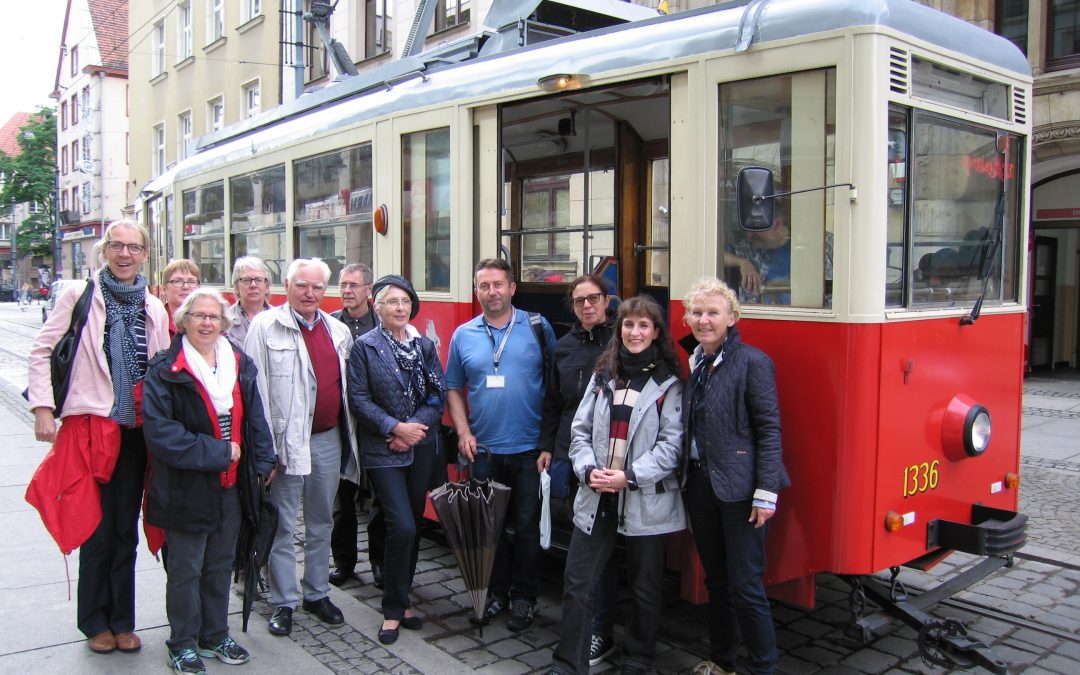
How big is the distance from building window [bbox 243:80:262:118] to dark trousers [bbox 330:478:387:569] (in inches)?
776

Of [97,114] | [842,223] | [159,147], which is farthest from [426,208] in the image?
[97,114]

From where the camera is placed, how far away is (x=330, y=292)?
6254mm

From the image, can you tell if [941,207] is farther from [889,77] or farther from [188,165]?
[188,165]

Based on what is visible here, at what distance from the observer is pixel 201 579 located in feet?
13.0

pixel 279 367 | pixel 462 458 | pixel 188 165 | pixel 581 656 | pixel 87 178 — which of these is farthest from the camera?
pixel 87 178

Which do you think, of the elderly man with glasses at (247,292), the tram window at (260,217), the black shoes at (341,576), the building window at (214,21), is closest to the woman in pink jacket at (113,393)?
the elderly man with glasses at (247,292)

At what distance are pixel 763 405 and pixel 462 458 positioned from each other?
168 cm

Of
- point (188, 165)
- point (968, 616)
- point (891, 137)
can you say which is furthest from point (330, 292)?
point (968, 616)

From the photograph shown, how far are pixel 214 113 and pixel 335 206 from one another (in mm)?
21529

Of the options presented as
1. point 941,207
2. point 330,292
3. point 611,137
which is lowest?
point 330,292

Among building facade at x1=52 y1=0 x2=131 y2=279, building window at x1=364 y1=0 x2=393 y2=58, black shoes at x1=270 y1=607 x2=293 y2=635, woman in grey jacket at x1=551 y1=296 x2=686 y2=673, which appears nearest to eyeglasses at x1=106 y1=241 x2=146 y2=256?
black shoes at x1=270 y1=607 x2=293 y2=635

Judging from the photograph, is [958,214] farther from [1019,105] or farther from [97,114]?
[97,114]

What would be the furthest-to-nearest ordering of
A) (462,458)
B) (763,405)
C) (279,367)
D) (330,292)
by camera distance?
(330,292) → (462,458) → (279,367) → (763,405)

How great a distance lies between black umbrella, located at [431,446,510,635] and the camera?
4.22 m
